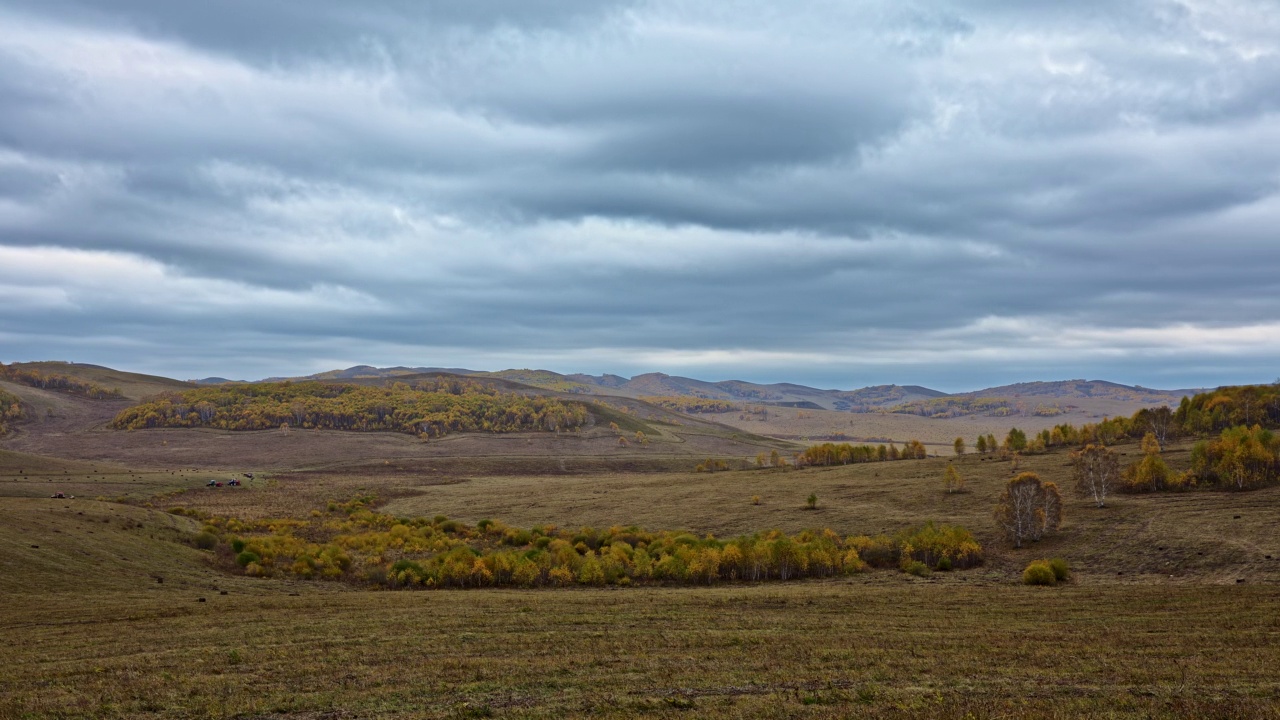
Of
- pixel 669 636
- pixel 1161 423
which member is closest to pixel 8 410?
pixel 669 636

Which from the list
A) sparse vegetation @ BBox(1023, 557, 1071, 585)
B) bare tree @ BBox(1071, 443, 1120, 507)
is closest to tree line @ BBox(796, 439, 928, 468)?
bare tree @ BBox(1071, 443, 1120, 507)

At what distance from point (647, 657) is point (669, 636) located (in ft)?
10.3

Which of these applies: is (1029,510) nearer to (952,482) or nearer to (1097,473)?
(1097,473)

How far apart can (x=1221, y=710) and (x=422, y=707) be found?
15.7 metres

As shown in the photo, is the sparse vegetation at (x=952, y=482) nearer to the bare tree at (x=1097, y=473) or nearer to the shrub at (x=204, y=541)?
the bare tree at (x=1097, y=473)

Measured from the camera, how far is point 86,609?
26.2 metres

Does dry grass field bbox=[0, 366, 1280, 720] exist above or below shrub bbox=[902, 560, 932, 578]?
above

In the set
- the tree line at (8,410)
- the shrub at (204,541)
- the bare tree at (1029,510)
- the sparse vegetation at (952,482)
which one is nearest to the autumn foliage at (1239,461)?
the sparse vegetation at (952,482)

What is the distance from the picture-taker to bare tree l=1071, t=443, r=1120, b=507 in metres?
62.8

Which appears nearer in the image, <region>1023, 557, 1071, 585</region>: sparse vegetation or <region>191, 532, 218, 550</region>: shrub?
<region>1023, 557, 1071, 585</region>: sparse vegetation

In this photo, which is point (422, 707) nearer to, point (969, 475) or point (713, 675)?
point (713, 675)

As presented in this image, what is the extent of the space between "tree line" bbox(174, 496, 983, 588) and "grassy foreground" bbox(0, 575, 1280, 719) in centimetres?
1163

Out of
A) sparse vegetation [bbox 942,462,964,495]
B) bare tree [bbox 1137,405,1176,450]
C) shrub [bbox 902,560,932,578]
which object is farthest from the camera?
bare tree [bbox 1137,405,1176,450]

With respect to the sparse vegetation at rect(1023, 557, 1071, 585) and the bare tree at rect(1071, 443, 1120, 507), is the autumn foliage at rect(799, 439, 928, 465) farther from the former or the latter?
the sparse vegetation at rect(1023, 557, 1071, 585)
